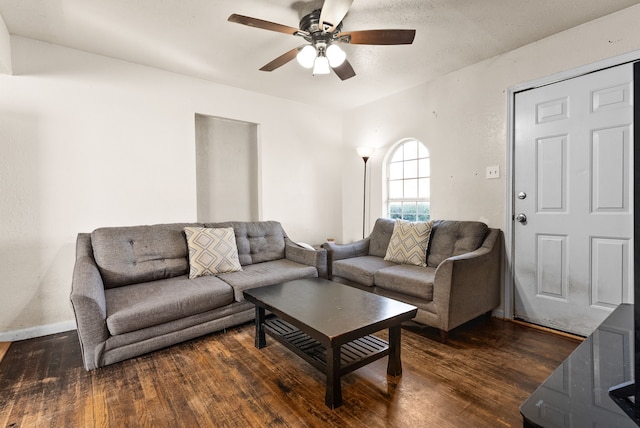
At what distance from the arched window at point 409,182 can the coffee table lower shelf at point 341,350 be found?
205cm

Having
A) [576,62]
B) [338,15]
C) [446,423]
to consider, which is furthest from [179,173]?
[576,62]

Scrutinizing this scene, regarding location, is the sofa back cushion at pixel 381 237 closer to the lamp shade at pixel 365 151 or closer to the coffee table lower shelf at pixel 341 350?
the lamp shade at pixel 365 151

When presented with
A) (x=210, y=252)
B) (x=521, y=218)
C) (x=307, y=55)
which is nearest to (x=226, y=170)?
(x=210, y=252)

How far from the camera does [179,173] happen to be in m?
3.22

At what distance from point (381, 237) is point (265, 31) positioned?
2.34m

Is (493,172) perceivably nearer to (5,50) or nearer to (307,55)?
(307,55)

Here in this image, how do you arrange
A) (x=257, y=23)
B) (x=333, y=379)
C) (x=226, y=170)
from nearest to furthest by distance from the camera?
(x=333, y=379) < (x=257, y=23) < (x=226, y=170)

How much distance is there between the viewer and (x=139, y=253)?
2619mm

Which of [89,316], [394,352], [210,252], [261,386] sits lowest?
[261,386]

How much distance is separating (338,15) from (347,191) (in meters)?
2.93

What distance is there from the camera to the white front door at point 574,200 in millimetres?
2188

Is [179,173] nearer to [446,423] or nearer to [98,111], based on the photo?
[98,111]

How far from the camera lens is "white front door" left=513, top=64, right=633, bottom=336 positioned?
7.18 feet

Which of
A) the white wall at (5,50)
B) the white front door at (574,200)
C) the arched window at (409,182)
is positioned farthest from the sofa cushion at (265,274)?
the white wall at (5,50)
